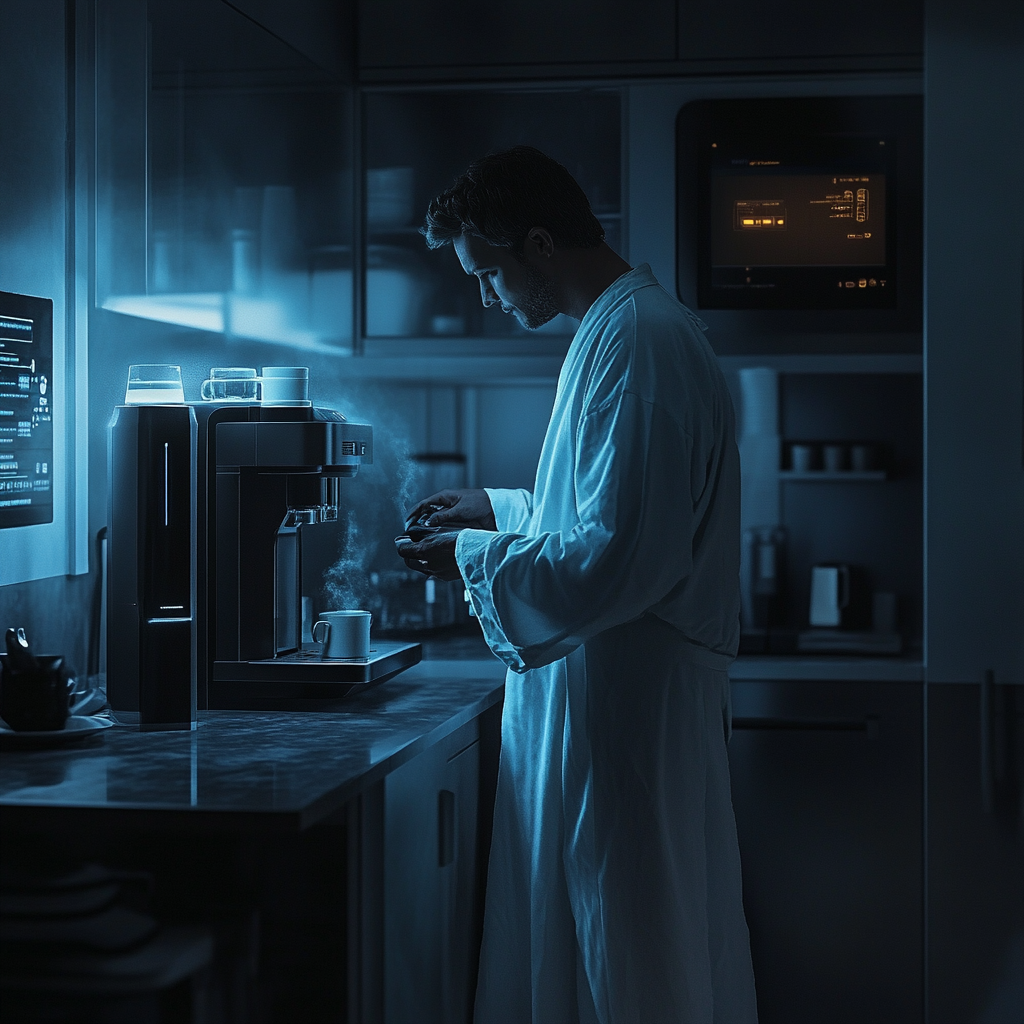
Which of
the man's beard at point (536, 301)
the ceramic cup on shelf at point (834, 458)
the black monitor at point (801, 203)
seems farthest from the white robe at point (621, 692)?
the ceramic cup on shelf at point (834, 458)

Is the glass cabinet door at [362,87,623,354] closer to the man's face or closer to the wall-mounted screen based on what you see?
the man's face

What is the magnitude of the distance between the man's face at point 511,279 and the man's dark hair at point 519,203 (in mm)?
16

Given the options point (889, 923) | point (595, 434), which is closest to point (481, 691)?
point (595, 434)

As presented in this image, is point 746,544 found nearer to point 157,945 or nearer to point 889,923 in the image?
point 889,923

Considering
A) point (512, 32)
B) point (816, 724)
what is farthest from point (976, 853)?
point (512, 32)

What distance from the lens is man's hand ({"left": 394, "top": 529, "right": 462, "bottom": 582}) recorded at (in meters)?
1.70

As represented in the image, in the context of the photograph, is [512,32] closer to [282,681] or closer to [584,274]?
[584,274]

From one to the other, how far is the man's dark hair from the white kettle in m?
0.97

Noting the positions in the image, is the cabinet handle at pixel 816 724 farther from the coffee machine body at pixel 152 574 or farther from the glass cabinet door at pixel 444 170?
the coffee machine body at pixel 152 574

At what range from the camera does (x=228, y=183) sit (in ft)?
7.07

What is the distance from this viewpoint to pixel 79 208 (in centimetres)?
188

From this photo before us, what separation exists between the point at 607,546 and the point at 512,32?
134 centimetres

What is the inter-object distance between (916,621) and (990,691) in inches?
10.5

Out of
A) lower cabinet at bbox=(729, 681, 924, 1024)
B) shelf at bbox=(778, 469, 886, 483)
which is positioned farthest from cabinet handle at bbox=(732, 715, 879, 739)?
shelf at bbox=(778, 469, 886, 483)
